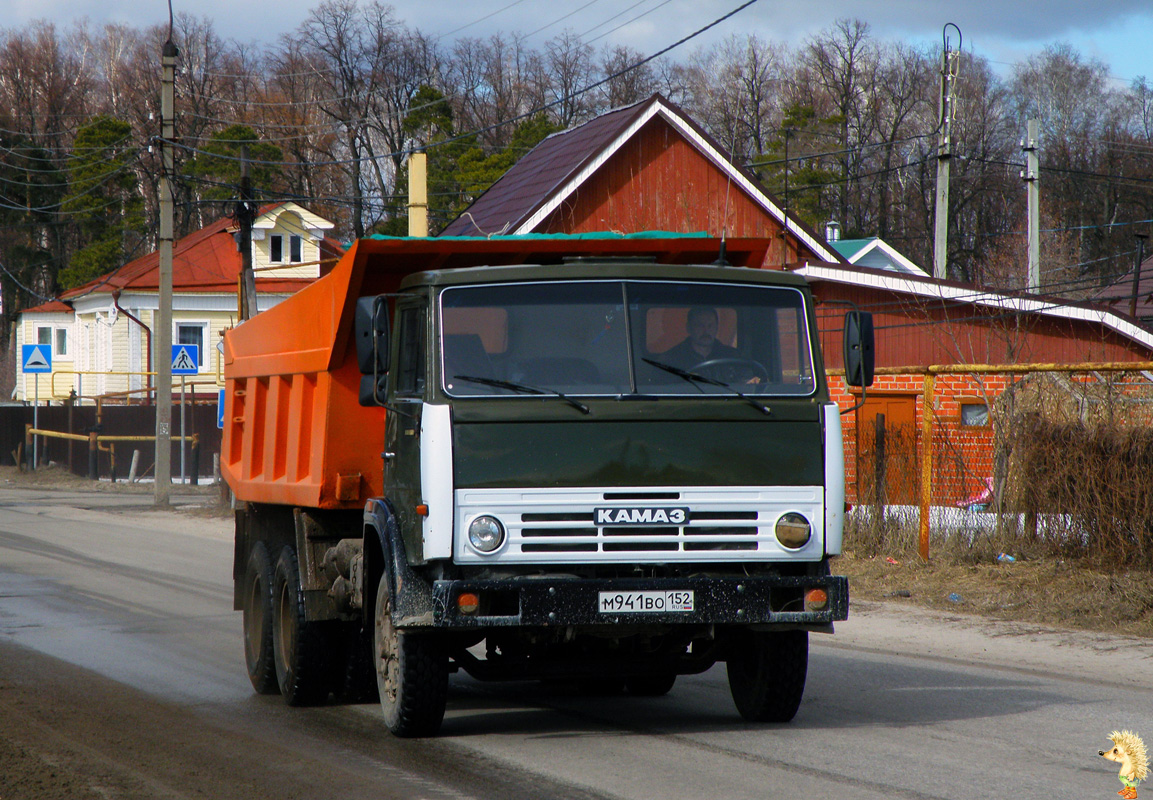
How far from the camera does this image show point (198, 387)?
50.8 metres

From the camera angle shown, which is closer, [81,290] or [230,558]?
[230,558]

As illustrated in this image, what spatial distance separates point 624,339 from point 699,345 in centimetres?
40

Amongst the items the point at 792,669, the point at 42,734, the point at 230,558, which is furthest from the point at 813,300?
the point at 230,558

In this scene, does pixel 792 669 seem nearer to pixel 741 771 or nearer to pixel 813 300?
pixel 741 771

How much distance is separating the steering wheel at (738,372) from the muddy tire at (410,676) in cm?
192

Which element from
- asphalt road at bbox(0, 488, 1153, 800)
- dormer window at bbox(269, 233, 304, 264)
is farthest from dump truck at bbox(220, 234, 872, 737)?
dormer window at bbox(269, 233, 304, 264)

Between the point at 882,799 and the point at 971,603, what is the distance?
6823mm

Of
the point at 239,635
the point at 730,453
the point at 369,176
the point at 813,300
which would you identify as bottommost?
the point at 239,635

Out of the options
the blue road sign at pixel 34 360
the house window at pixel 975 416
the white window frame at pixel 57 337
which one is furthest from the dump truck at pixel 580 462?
the white window frame at pixel 57 337

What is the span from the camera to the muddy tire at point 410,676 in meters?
6.64

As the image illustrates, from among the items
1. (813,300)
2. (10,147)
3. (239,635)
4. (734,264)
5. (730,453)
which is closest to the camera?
(730,453)

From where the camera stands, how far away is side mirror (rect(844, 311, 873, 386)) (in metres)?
6.89

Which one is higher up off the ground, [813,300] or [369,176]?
[369,176]

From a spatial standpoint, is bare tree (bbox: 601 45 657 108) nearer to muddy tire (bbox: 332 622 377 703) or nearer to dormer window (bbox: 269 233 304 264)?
dormer window (bbox: 269 233 304 264)
